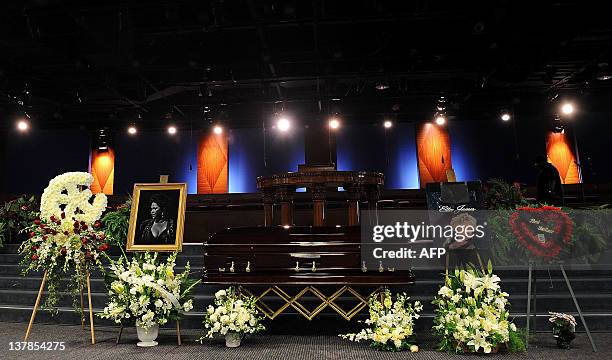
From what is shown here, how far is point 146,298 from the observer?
3.48 meters

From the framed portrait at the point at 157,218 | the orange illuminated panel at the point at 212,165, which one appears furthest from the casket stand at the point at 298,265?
the orange illuminated panel at the point at 212,165

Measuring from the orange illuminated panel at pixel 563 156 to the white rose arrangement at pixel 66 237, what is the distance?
13.9 m

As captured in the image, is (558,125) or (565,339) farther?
(558,125)

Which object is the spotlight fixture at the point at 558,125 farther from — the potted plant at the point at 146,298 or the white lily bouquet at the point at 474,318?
the potted plant at the point at 146,298

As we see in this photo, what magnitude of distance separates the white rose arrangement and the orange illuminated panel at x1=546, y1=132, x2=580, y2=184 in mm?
13885

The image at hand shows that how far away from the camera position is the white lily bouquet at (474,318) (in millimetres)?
3164

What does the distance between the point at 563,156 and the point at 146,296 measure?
14141 millimetres

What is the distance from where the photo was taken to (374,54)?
31.0 ft

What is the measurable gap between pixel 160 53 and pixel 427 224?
8019 millimetres

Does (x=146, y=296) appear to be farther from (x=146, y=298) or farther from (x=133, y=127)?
(x=133, y=127)

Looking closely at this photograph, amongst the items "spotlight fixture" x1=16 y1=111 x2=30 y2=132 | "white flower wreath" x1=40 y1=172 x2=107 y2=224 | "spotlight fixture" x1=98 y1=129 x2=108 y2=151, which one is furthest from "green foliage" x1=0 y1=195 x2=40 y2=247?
"spotlight fixture" x1=98 y1=129 x2=108 y2=151

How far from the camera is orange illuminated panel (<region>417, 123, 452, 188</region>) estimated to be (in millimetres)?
13352

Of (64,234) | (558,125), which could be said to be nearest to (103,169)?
(64,234)

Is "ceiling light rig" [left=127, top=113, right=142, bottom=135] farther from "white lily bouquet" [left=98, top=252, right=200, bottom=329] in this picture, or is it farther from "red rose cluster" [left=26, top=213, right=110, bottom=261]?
"white lily bouquet" [left=98, top=252, right=200, bottom=329]
